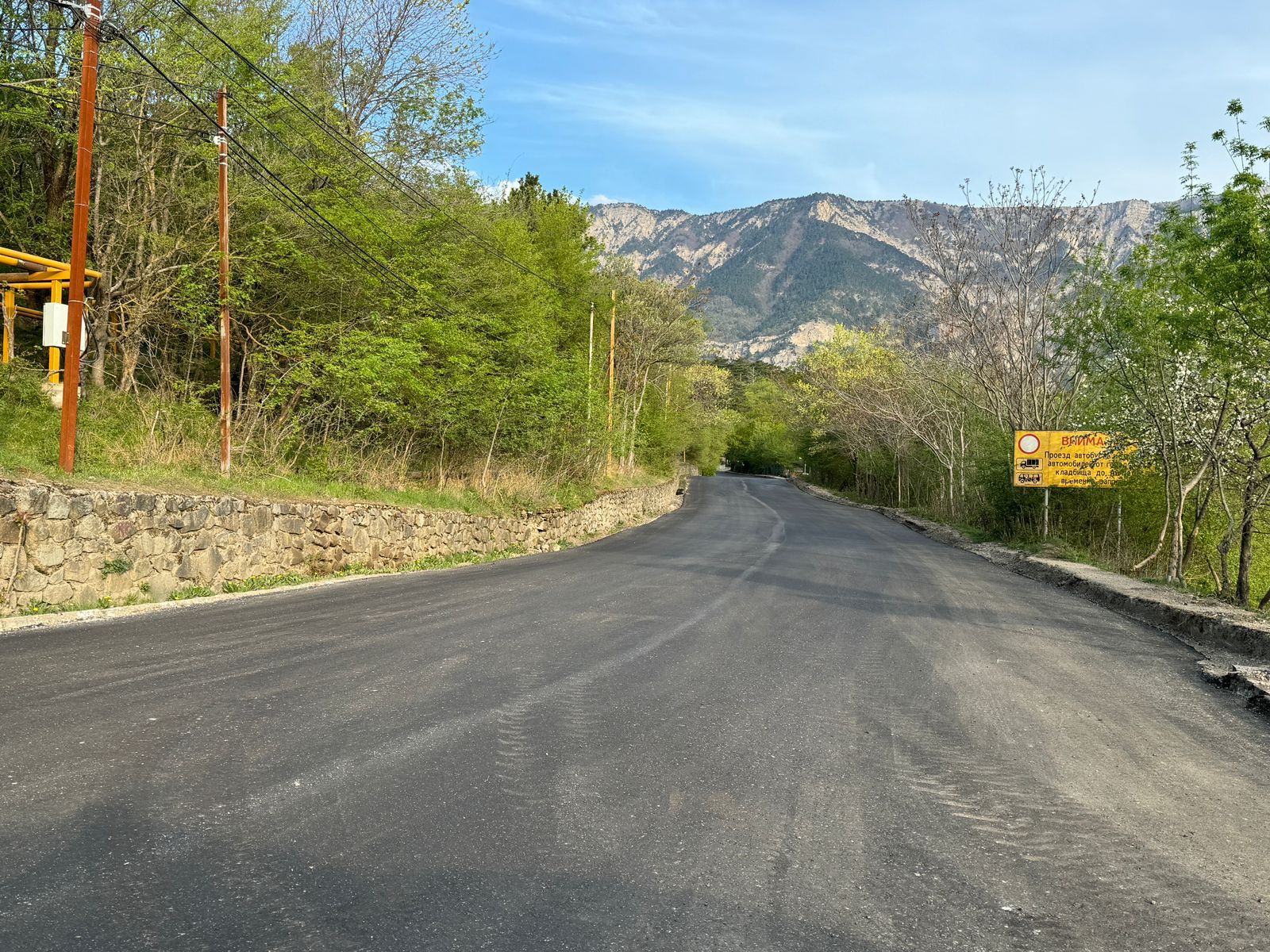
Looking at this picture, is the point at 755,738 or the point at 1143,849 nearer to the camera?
Answer: the point at 1143,849

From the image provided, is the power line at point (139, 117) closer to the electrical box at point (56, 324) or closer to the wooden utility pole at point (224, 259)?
the wooden utility pole at point (224, 259)

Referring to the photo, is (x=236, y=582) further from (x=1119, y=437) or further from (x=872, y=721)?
(x=1119, y=437)

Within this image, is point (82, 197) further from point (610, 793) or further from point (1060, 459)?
point (1060, 459)

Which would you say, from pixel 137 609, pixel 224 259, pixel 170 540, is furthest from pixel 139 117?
pixel 137 609

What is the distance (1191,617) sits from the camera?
10656 millimetres

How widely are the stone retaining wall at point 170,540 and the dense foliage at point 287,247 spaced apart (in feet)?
5.63

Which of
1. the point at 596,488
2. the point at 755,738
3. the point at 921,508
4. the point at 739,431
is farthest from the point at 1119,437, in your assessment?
the point at 739,431

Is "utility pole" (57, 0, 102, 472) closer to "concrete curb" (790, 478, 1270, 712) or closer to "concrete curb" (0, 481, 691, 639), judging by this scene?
"concrete curb" (0, 481, 691, 639)

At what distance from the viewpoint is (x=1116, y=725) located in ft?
19.4

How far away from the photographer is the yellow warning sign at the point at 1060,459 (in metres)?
22.4

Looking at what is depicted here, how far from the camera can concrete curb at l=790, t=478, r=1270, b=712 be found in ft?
24.7

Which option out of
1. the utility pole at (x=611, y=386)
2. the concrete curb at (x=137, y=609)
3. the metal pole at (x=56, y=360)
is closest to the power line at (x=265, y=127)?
the metal pole at (x=56, y=360)

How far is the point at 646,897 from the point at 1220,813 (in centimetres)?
311

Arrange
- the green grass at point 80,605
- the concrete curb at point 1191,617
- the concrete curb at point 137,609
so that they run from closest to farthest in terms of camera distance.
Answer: the concrete curb at point 1191,617 < the concrete curb at point 137,609 < the green grass at point 80,605
